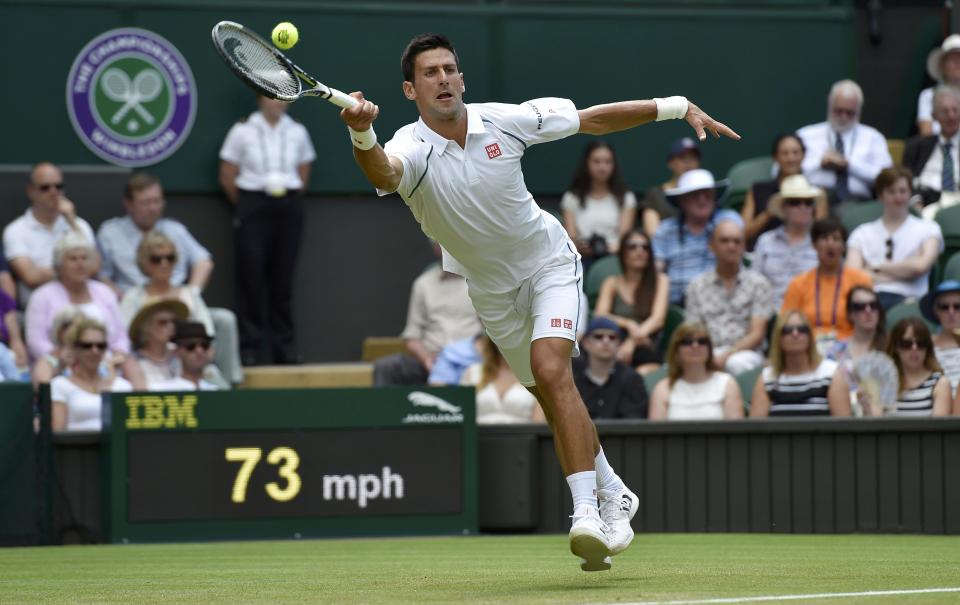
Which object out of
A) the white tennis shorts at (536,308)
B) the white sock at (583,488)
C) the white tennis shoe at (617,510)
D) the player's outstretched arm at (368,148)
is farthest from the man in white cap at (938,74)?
the player's outstretched arm at (368,148)

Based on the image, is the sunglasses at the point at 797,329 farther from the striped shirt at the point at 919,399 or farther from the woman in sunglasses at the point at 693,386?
the striped shirt at the point at 919,399

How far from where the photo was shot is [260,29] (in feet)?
45.4

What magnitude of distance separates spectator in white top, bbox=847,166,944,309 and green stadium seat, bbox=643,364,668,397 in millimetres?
1756

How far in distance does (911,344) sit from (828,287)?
1.27 metres

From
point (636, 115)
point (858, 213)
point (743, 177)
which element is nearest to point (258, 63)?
point (636, 115)

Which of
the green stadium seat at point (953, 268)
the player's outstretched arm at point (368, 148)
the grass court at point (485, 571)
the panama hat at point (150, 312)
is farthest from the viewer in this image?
the green stadium seat at point (953, 268)

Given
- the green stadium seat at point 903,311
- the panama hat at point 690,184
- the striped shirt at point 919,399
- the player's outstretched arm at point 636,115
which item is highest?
the panama hat at point 690,184

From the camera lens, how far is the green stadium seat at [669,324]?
1191 cm

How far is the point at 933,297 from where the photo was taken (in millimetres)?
10844

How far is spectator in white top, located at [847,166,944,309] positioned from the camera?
1173 cm

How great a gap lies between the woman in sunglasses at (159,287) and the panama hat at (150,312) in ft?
0.61

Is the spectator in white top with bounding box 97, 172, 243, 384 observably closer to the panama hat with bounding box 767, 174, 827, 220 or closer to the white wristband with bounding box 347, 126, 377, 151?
the panama hat with bounding box 767, 174, 827, 220

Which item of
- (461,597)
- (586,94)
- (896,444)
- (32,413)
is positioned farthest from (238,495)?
(586,94)

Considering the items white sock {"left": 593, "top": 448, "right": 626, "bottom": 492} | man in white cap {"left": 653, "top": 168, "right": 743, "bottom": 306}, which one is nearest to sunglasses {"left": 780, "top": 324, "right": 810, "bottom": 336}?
man in white cap {"left": 653, "top": 168, "right": 743, "bottom": 306}
